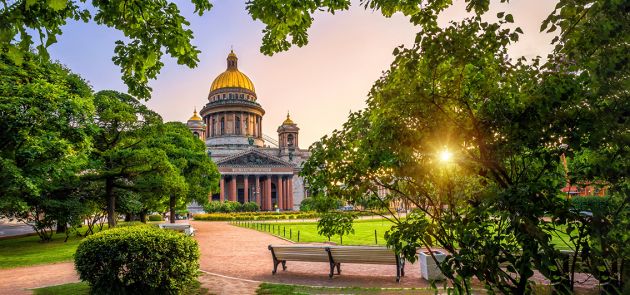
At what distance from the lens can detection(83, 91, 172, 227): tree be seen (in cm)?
2106

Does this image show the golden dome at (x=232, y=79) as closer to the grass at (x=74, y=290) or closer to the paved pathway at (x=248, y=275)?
the paved pathway at (x=248, y=275)

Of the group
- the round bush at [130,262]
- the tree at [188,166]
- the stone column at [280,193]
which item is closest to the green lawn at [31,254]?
the tree at [188,166]

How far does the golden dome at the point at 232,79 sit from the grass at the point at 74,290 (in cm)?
8443

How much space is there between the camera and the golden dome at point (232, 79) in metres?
93.0

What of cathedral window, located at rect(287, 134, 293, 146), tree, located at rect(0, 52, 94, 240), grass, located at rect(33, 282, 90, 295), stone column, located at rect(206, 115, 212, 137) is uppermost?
stone column, located at rect(206, 115, 212, 137)

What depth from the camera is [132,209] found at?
2731cm

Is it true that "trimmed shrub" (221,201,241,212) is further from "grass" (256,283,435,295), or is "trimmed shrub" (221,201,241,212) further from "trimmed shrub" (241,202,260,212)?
"grass" (256,283,435,295)

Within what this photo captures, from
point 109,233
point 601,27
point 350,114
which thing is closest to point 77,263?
point 109,233

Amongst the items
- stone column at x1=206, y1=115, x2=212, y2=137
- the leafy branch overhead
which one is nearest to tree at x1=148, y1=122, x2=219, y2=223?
the leafy branch overhead

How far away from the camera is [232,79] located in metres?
93.6

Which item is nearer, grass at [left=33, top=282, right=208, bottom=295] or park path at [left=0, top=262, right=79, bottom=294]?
grass at [left=33, top=282, right=208, bottom=295]

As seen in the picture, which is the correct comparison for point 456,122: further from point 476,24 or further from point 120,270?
point 120,270

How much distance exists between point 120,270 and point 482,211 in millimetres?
7531

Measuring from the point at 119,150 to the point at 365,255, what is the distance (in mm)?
16187
